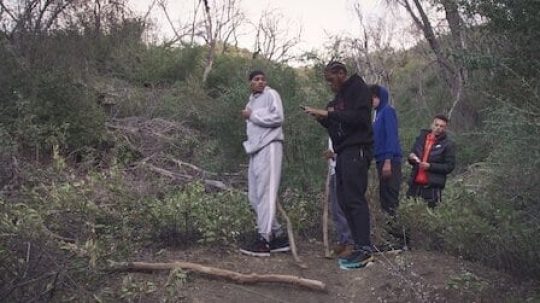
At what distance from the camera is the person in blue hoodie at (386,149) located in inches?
244

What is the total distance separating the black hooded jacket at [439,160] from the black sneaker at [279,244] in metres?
1.58

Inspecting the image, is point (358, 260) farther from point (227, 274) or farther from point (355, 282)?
point (227, 274)

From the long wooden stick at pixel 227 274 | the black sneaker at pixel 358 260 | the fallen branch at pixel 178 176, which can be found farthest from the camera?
the fallen branch at pixel 178 176

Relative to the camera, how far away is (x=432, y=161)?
268 inches

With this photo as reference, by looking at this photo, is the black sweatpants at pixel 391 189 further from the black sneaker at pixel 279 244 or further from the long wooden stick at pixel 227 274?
the long wooden stick at pixel 227 274

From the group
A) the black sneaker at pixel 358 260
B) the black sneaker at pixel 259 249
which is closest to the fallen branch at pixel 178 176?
the black sneaker at pixel 259 249

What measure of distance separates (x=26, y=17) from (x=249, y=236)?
749cm

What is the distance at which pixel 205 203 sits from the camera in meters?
6.77

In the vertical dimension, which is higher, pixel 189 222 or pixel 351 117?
pixel 351 117

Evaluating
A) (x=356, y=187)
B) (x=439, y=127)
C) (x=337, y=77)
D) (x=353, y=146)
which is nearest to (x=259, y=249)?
(x=356, y=187)

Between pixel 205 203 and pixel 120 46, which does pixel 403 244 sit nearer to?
pixel 205 203

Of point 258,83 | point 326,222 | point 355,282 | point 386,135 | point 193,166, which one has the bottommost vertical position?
point 355,282

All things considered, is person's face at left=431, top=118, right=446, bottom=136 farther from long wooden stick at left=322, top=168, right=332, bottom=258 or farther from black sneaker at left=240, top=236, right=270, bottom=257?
black sneaker at left=240, top=236, right=270, bottom=257

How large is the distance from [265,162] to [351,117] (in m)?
0.99
